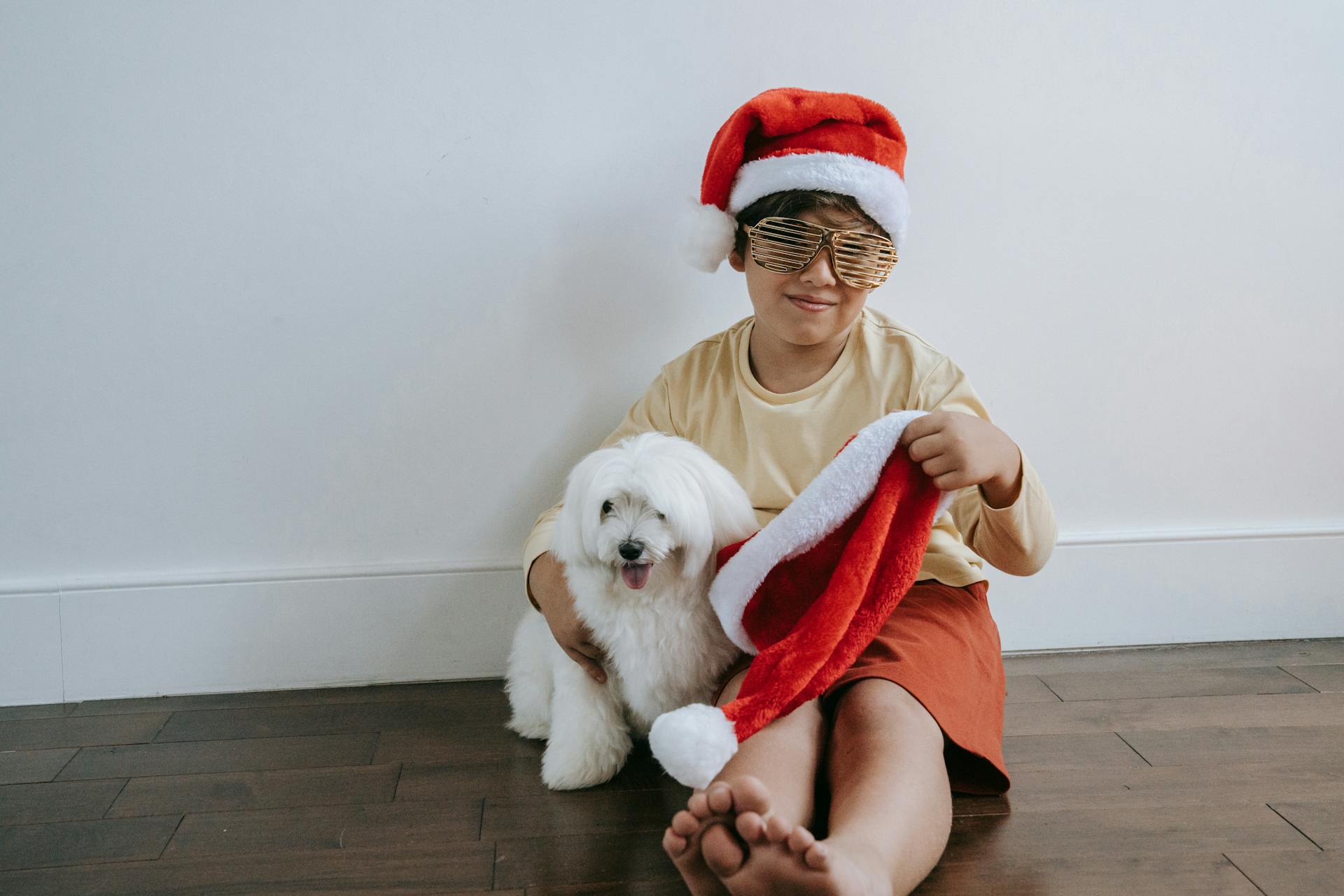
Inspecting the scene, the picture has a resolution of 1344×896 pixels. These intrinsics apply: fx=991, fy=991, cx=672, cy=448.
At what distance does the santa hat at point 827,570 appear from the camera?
3.71 feet

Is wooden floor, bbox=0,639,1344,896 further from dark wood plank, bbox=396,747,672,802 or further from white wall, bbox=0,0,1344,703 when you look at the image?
white wall, bbox=0,0,1344,703

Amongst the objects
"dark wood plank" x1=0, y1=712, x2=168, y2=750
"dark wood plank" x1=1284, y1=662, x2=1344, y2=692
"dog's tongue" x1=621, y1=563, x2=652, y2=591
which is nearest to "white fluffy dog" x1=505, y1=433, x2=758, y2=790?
"dog's tongue" x1=621, y1=563, x2=652, y2=591

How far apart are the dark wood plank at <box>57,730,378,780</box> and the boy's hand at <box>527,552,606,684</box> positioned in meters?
0.38

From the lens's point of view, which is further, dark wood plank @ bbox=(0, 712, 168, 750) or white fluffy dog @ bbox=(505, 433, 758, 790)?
dark wood plank @ bbox=(0, 712, 168, 750)

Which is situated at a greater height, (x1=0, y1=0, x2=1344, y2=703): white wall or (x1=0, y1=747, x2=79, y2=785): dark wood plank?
(x1=0, y1=0, x2=1344, y2=703): white wall

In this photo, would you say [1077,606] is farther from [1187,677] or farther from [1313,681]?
[1313,681]

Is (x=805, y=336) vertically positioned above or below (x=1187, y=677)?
above

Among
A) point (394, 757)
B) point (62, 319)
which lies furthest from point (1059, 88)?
point (62, 319)

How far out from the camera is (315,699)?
5.66 feet

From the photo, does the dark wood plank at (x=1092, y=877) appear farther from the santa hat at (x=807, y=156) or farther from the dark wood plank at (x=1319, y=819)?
the santa hat at (x=807, y=156)

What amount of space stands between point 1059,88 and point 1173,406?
2.03 ft

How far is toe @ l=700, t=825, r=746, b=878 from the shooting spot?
0.90 m

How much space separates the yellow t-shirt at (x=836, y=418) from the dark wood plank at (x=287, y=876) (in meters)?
0.44

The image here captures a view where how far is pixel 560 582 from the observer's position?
4.61ft
